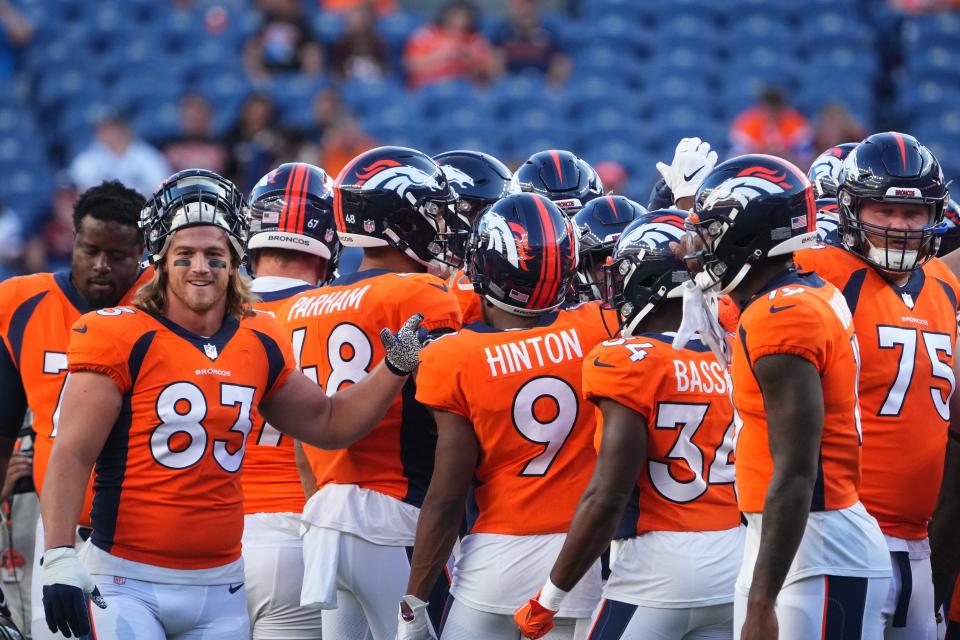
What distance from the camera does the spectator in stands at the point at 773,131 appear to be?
1157 cm

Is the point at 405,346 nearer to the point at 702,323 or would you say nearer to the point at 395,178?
the point at 395,178

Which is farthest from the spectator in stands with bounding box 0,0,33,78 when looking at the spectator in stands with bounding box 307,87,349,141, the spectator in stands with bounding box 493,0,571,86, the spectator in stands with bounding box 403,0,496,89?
the spectator in stands with bounding box 493,0,571,86

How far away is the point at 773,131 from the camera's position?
11.7 m

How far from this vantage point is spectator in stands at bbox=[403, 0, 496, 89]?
44.4ft

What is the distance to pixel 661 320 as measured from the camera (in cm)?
413

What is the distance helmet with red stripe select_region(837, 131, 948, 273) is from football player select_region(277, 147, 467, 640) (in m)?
1.42

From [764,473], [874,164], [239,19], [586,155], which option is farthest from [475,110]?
[764,473]

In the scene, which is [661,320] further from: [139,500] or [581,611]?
[139,500]

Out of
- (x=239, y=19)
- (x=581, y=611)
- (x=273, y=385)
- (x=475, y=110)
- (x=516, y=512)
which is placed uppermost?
(x=239, y=19)

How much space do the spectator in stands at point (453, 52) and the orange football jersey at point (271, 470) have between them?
8.89 m

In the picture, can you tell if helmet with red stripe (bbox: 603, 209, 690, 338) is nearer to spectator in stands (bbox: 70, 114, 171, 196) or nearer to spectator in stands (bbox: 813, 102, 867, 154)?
spectator in stands (bbox: 813, 102, 867, 154)

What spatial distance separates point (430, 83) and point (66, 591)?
10.5m

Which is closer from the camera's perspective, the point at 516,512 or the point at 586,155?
the point at 516,512

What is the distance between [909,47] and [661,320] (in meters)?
10.2
